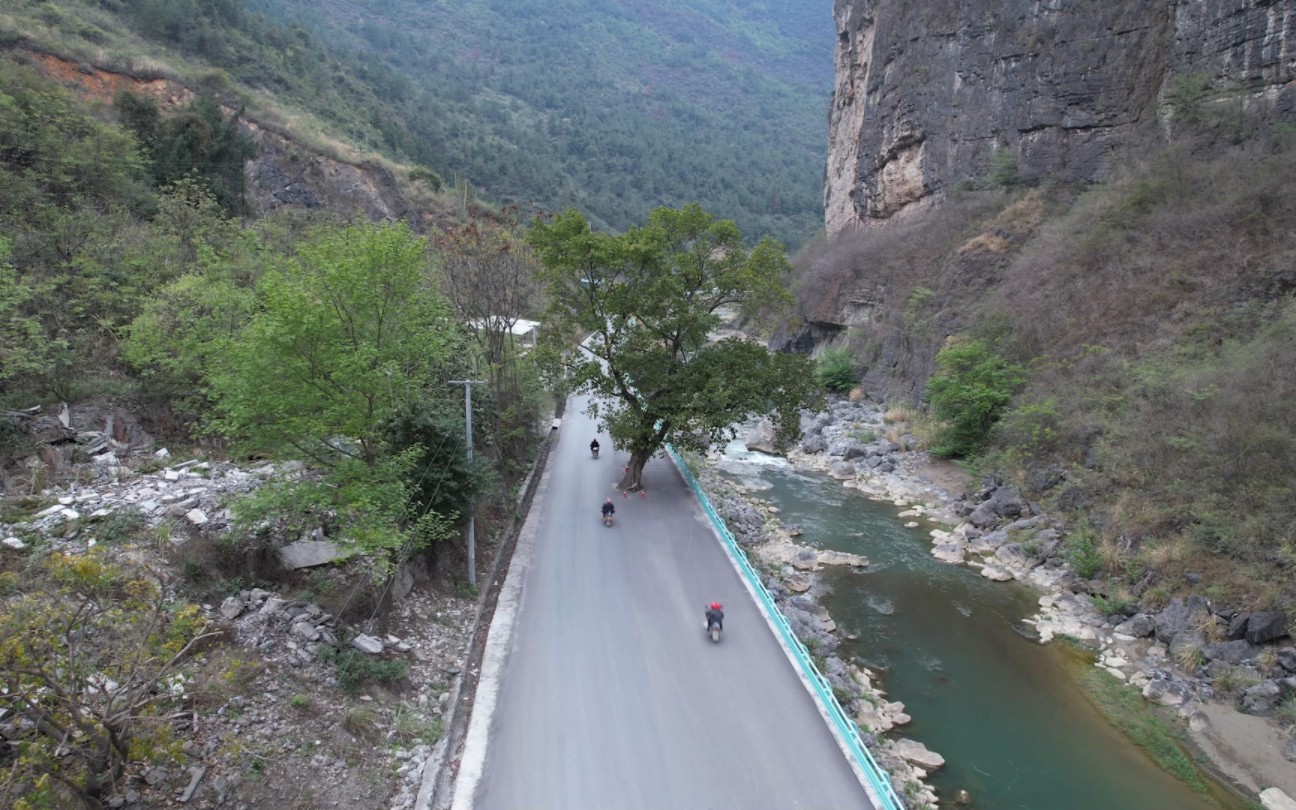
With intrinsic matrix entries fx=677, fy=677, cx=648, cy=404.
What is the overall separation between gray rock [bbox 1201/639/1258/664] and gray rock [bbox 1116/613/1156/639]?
1234 mm

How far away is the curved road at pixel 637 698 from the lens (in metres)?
8.77

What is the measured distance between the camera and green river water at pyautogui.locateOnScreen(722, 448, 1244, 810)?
10734 millimetres

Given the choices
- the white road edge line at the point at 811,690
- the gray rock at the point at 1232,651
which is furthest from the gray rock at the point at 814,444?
the gray rock at the point at 1232,651

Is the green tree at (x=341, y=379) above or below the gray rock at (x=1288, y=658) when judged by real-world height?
above

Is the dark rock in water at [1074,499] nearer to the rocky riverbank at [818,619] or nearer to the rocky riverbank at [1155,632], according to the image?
the rocky riverbank at [1155,632]

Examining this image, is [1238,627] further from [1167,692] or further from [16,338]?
[16,338]

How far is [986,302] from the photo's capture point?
30844 millimetres

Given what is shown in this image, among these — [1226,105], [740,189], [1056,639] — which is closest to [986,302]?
[1226,105]

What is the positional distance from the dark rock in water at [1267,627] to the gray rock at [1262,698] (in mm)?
1229

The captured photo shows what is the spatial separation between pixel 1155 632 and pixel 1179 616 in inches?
22.9

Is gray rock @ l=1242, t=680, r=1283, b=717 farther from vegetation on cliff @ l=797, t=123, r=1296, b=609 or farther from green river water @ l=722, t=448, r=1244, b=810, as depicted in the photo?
green river water @ l=722, t=448, r=1244, b=810

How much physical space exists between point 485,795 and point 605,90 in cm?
14725

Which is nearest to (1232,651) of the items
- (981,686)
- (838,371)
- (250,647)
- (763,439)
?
(981,686)

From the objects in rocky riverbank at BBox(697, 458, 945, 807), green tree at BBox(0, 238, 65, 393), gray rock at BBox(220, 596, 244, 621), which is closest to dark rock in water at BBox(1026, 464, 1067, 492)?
rocky riverbank at BBox(697, 458, 945, 807)
